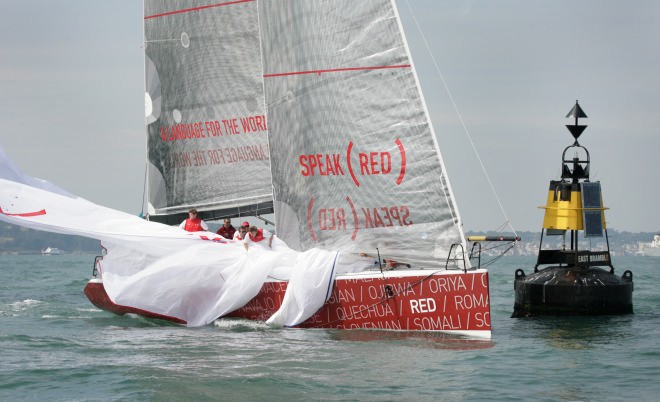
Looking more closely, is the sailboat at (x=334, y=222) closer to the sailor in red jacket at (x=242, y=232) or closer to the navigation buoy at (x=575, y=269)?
the sailor in red jacket at (x=242, y=232)

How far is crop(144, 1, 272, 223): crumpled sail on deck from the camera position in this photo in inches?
873

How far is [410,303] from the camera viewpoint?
16.9 m

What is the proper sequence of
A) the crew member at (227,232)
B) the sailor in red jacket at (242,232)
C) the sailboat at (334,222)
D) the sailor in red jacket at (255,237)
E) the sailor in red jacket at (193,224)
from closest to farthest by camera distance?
1. the sailboat at (334,222)
2. the sailor in red jacket at (255,237)
3. the sailor in red jacket at (242,232)
4. the sailor in red jacket at (193,224)
5. the crew member at (227,232)

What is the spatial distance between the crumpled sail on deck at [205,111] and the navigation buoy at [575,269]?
19.4 feet

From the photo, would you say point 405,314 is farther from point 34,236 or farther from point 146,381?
point 34,236

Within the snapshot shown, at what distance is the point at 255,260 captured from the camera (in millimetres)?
18188

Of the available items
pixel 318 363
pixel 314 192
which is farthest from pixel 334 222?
pixel 318 363

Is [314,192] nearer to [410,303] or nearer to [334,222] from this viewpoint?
[334,222]

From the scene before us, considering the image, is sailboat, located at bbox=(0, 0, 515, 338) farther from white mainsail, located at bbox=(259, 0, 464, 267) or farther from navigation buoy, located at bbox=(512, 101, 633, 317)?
navigation buoy, located at bbox=(512, 101, 633, 317)

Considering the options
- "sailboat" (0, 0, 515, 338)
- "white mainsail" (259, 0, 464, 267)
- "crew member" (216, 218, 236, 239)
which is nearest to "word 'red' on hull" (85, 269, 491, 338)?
"sailboat" (0, 0, 515, 338)

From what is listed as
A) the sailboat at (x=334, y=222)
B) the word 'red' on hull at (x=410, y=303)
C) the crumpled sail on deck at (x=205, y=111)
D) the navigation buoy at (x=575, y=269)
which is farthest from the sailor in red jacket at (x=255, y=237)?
the navigation buoy at (x=575, y=269)

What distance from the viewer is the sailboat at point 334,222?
17016mm

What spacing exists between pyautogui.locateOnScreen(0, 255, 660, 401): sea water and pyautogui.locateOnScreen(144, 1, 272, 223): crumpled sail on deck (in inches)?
139

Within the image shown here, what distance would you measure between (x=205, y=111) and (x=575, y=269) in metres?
8.54
